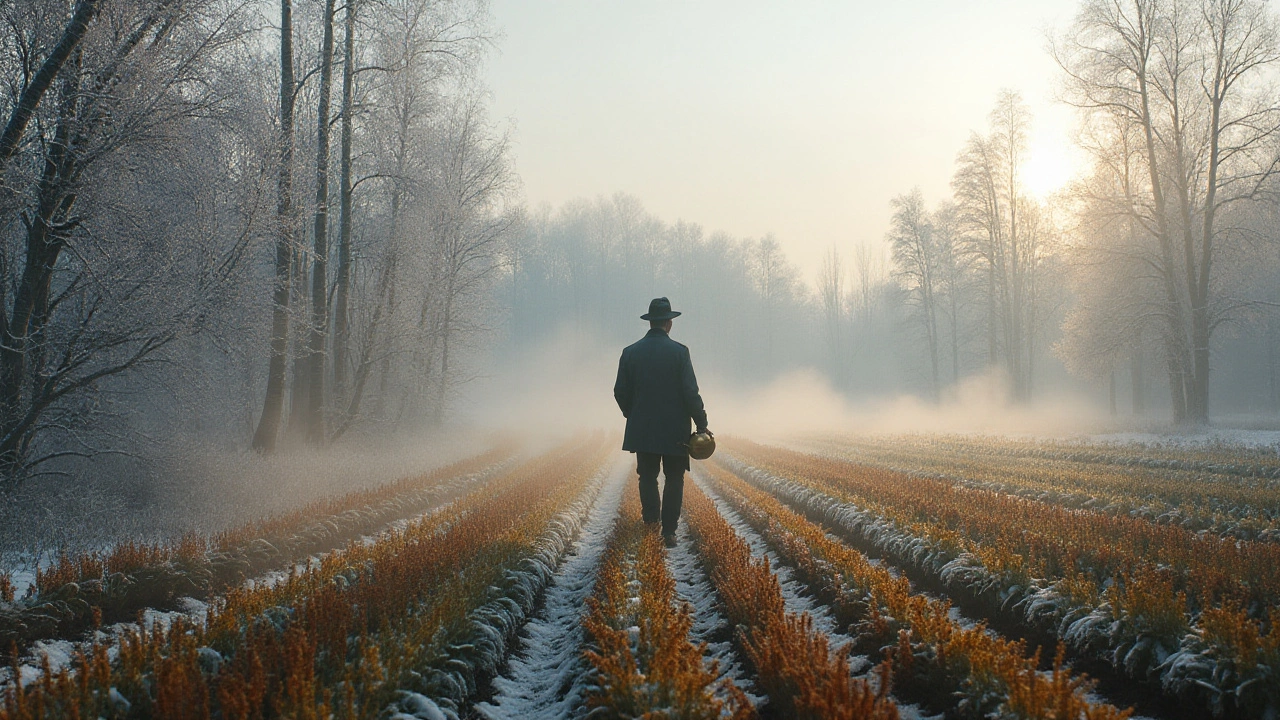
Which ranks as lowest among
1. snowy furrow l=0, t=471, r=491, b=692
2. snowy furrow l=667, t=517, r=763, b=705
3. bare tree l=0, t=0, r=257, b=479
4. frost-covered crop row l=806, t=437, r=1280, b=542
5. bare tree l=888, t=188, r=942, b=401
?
snowy furrow l=667, t=517, r=763, b=705

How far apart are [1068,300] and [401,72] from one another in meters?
50.6

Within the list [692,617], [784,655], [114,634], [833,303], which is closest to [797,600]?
[692,617]

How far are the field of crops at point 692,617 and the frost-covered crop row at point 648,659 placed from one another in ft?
0.06

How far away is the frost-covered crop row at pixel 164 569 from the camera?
199 inches

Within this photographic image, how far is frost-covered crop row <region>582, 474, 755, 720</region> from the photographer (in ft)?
10.9

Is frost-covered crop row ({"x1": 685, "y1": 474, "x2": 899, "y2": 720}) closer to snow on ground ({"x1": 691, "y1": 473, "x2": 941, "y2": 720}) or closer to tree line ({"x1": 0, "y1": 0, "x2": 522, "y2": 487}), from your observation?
snow on ground ({"x1": 691, "y1": 473, "x2": 941, "y2": 720})

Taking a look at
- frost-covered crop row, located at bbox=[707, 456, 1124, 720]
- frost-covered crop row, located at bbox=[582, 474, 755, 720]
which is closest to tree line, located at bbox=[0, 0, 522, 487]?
frost-covered crop row, located at bbox=[582, 474, 755, 720]

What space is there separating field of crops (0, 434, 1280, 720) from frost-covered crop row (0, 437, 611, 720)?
0.07 feet

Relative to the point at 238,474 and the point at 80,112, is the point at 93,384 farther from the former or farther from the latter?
the point at 80,112

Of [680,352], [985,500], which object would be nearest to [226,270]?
[680,352]

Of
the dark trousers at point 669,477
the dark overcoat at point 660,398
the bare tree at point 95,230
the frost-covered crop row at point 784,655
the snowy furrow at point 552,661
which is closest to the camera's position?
the frost-covered crop row at point 784,655

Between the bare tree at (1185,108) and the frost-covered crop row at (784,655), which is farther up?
the bare tree at (1185,108)

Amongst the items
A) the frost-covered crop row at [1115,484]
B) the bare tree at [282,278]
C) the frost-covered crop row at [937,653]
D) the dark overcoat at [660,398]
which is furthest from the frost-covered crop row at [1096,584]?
the bare tree at [282,278]

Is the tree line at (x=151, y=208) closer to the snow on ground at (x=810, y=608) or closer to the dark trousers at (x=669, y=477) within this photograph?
the dark trousers at (x=669, y=477)
